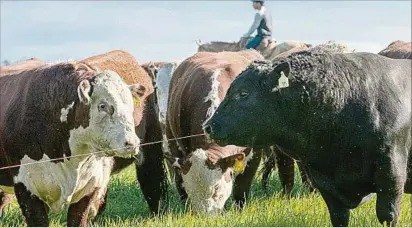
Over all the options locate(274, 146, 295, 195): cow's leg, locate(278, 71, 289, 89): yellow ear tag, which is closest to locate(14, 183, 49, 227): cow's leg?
locate(278, 71, 289, 89): yellow ear tag

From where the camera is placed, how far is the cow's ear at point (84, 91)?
7.11m

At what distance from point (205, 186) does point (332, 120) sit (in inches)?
87.5

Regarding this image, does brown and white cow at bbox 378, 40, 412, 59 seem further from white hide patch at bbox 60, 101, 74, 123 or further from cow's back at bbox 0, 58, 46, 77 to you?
white hide patch at bbox 60, 101, 74, 123

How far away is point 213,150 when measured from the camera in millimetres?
8484

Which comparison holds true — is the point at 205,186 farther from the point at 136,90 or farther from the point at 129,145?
the point at 129,145

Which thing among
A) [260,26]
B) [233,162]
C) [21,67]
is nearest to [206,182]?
[233,162]

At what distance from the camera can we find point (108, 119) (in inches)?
278

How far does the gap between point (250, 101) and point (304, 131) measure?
478mm

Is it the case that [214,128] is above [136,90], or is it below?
below

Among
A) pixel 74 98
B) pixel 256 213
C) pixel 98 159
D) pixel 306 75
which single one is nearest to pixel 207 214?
pixel 256 213

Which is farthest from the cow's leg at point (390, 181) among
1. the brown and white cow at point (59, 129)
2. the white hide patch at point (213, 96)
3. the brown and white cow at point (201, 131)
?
the white hide patch at point (213, 96)

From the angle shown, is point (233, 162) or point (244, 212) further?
point (233, 162)

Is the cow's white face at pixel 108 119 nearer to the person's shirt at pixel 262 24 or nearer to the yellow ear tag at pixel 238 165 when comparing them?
the yellow ear tag at pixel 238 165

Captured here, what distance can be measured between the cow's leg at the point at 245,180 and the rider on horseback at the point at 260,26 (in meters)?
8.93
